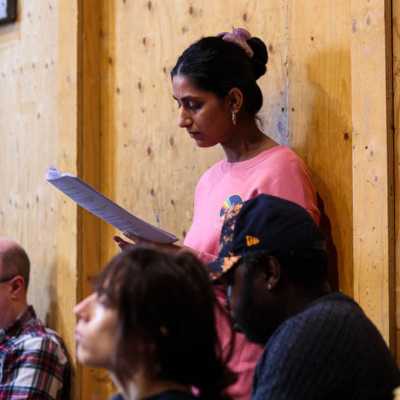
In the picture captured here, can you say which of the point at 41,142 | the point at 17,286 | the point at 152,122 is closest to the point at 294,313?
the point at 152,122

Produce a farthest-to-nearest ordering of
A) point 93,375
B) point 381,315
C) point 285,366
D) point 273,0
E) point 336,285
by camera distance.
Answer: point 93,375 < point 273,0 < point 336,285 < point 381,315 < point 285,366

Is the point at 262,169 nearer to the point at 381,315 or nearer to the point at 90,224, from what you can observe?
the point at 381,315

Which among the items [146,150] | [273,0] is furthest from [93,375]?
[273,0]

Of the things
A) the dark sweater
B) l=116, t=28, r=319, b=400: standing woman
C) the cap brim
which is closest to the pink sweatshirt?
l=116, t=28, r=319, b=400: standing woman

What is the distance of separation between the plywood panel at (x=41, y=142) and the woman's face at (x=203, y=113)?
913 mm

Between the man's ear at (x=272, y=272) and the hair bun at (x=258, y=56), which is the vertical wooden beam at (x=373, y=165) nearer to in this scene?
the hair bun at (x=258, y=56)

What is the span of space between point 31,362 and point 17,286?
1.06ft

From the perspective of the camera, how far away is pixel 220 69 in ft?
8.07

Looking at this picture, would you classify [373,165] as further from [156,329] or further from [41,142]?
[41,142]

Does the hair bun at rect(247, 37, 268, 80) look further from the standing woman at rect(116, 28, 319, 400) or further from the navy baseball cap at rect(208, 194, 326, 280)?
the navy baseball cap at rect(208, 194, 326, 280)

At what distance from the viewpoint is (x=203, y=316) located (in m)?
1.40

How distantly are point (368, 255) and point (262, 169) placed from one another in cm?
37

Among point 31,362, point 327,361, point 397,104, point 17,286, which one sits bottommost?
point 31,362

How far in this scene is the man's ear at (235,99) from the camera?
2.47m
